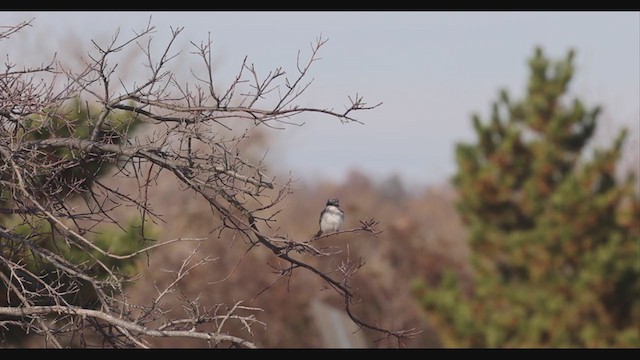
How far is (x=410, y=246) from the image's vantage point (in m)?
27.2

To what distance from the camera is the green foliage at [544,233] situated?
1923cm

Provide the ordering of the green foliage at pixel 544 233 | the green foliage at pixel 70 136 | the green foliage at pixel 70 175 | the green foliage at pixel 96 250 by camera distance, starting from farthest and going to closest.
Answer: the green foliage at pixel 544 233, the green foliage at pixel 96 250, the green foliage at pixel 70 175, the green foliage at pixel 70 136

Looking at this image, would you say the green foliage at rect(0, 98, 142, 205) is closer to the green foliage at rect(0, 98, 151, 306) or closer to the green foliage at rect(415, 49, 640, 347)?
the green foliage at rect(0, 98, 151, 306)

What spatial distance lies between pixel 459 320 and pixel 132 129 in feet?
42.1

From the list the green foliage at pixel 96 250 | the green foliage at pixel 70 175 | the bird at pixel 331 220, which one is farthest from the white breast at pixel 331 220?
the green foliage at pixel 96 250

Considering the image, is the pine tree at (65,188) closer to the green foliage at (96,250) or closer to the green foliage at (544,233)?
the green foliage at (96,250)

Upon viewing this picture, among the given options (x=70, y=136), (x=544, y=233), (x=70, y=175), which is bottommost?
(x=70, y=136)

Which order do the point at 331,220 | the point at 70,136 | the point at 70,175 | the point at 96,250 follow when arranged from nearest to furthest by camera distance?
the point at 331,220 → the point at 70,136 → the point at 70,175 → the point at 96,250

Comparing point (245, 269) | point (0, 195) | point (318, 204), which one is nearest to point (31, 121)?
point (0, 195)

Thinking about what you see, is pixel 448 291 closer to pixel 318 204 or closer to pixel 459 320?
pixel 459 320

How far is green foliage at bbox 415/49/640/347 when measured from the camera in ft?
63.1

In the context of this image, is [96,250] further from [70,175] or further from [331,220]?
[331,220]

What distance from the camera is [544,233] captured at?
1961 centimetres

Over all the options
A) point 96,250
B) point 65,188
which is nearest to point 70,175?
point 65,188
